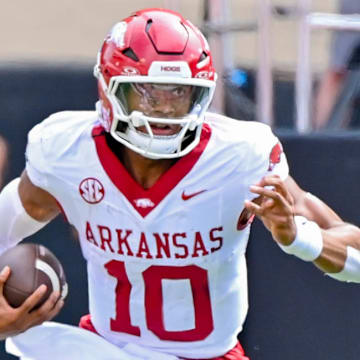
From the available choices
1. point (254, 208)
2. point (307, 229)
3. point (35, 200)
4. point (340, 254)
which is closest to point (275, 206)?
point (254, 208)

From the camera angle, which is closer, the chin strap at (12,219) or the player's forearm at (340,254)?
the player's forearm at (340,254)

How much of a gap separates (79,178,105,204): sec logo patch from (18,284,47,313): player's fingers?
15.2 inches

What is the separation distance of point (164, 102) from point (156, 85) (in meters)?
0.06

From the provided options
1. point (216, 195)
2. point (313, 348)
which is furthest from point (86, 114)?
point (313, 348)

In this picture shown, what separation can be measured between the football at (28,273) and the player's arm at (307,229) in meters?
0.67

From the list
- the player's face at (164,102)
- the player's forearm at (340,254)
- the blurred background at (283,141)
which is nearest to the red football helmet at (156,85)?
the player's face at (164,102)

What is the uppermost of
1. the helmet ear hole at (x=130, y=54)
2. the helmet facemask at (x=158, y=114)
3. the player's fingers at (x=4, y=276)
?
the helmet ear hole at (x=130, y=54)

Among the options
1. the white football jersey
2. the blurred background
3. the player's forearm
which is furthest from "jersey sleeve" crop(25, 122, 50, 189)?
the blurred background

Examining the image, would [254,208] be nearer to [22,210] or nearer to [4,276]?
[4,276]

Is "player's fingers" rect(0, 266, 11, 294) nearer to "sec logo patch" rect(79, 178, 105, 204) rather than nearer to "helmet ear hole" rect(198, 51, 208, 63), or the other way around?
"sec logo patch" rect(79, 178, 105, 204)

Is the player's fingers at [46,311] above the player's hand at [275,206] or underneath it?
underneath

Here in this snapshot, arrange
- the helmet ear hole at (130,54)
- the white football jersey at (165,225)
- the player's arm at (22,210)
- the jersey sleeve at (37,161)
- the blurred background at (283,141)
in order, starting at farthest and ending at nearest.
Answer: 1. the blurred background at (283,141)
2. the player's arm at (22,210)
3. the jersey sleeve at (37,161)
4. the white football jersey at (165,225)
5. the helmet ear hole at (130,54)

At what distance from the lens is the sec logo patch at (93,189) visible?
4.80m

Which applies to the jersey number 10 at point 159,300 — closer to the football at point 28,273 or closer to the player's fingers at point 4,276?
the football at point 28,273
